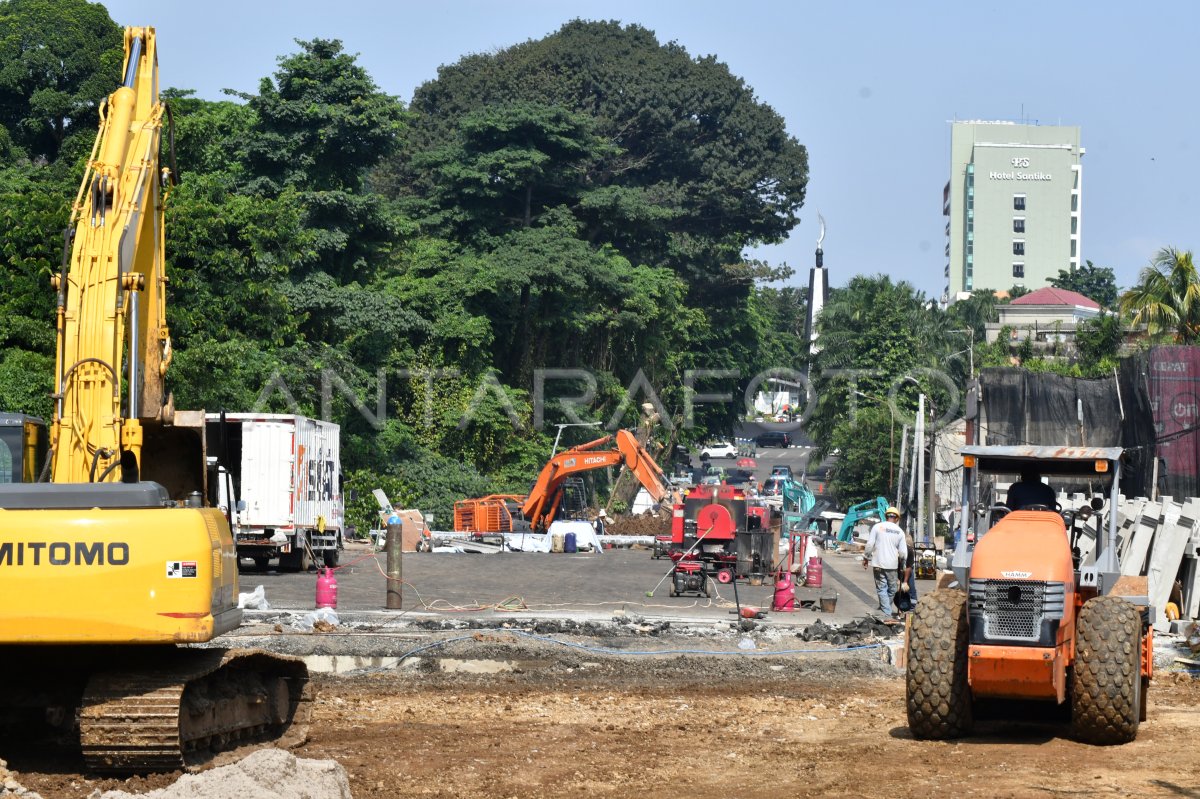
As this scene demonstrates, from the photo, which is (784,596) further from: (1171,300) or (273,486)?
(1171,300)

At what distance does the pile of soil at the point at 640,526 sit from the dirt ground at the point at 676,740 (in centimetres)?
3127

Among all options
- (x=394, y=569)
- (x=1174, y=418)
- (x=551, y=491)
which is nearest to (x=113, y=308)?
(x=394, y=569)

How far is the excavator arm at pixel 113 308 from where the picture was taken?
1083cm

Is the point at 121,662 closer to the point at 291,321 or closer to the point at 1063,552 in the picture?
the point at 1063,552

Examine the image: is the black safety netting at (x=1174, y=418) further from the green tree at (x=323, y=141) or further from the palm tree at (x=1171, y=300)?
the green tree at (x=323, y=141)

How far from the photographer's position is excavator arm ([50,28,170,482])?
10828mm

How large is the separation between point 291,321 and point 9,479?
30.9m

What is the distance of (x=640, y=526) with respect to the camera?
48094 millimetres

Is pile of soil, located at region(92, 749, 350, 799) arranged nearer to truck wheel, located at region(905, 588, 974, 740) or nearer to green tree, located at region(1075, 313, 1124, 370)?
truck wheel, located at region(905, 588, 974, 740)

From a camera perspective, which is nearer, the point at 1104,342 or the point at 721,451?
the point at 1104,342

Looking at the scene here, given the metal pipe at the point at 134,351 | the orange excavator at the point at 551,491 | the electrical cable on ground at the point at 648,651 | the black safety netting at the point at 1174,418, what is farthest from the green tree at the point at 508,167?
the metal pipe at the point at 134,351

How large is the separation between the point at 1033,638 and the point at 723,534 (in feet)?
52.5

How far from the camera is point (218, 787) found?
27.9 feet

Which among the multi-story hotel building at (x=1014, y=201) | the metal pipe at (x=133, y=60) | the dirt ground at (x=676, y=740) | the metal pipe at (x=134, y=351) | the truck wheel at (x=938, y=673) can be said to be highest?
the multi-story hotel building at (x=1014, y=201)
